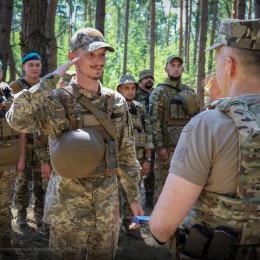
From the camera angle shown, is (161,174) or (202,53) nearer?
(161,174)

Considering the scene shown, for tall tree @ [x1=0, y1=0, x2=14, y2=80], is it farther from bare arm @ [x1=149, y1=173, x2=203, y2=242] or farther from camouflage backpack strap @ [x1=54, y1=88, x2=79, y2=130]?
bare arm @ [x1=149, y1=173, x2=203, y2=242]

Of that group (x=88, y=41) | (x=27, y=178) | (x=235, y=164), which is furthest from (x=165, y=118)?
(x=235, y=164)

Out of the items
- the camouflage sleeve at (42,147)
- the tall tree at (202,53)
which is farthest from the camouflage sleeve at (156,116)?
the tall tree at (202,53)

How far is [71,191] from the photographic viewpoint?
2.97 metres

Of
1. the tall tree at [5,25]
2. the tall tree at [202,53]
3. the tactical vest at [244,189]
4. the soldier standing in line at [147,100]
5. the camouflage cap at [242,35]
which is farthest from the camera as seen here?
the tall tree at [202,53]

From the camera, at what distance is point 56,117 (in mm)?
2947

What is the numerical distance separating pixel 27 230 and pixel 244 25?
4.33m

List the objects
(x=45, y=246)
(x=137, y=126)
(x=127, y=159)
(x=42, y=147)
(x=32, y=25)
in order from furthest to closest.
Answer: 1. (x=32, y=25)
2. (x=137, y=126)
3. (x=45, y=246)
4. (x=42, y=147)
5. (x=127, y=159)

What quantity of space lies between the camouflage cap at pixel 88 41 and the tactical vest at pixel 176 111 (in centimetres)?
324

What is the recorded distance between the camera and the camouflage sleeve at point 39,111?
2.81 metres

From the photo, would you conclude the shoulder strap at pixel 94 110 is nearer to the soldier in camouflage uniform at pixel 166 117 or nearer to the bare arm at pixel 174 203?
the bare arm at pixel 174 203

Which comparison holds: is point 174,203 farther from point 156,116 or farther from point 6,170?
point 156,116

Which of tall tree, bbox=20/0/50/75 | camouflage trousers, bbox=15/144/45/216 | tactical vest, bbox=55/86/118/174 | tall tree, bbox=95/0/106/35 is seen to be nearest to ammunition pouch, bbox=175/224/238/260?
tactical vest, bbox=55/86/118/174

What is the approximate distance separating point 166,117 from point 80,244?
12.1 ft
